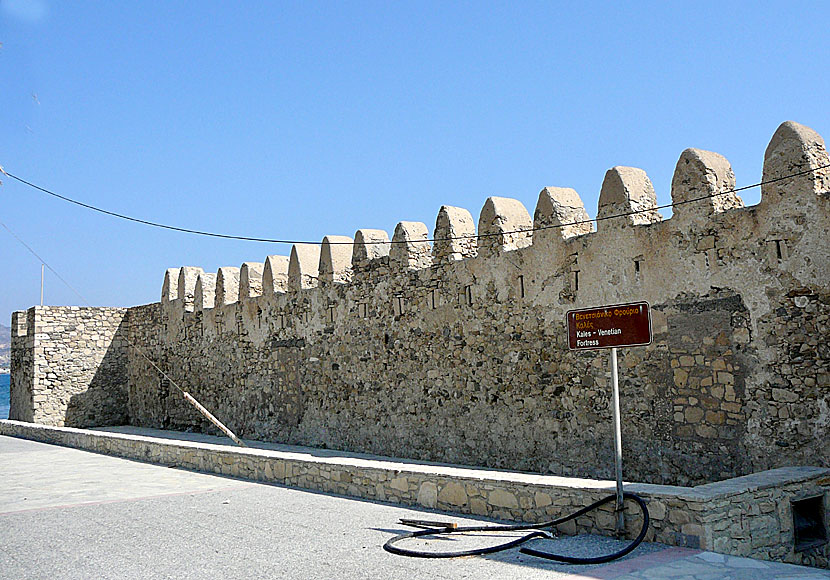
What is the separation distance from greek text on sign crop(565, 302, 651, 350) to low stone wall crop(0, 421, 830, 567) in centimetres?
100

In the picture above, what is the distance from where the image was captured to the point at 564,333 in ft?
27.4

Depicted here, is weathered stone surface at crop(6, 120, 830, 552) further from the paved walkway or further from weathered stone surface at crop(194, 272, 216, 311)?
weathered stone surface at crop(194, 272, 216, 311)

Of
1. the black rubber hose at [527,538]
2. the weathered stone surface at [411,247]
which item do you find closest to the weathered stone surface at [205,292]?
the weathered stone surface at [411,247]

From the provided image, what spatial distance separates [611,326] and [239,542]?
120 inches

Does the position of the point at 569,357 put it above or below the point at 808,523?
A: above

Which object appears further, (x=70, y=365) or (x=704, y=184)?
(x=70, y=365)

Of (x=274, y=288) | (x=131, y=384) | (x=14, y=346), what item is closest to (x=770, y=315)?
(x=274, y=288)

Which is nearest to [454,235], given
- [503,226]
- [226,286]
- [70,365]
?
[503,226]

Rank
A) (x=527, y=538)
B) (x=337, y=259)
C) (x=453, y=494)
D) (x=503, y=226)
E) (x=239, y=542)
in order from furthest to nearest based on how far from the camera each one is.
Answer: (x=337, y=259) → (x=503, y=226) → (x=453, y=494) → (x=239, y=542) → (x=527, y=538)

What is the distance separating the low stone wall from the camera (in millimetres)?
4605

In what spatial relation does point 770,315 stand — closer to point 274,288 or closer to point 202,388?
point 274,288

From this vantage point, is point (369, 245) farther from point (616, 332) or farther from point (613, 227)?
point (616, 332)

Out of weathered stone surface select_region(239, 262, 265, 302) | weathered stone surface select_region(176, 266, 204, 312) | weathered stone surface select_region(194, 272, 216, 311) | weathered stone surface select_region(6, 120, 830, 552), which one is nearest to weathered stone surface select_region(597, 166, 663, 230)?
weathered stone surface select_region(6, 120, 830, 552)

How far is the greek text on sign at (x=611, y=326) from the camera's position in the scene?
4898mm
